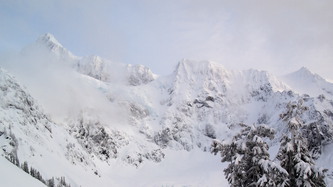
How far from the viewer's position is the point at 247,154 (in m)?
14.0

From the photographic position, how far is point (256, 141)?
1345cm

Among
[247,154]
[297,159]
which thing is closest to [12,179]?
[247,154]

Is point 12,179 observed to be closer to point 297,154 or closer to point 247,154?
point 247,154

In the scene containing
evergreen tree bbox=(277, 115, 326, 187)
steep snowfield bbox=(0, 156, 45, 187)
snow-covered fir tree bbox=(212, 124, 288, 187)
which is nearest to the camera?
steep snowfield bbox=(0, 156, 45, 187)

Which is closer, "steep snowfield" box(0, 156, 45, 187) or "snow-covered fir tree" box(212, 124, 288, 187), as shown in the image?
"steep snowfield" box(0, 156, 45, 187)

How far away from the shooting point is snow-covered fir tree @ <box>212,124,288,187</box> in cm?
1341

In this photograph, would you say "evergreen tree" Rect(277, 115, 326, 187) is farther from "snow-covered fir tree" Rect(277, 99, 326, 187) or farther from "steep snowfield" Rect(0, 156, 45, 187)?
"steep snowfield" Rect(0, 156, 45, 187)

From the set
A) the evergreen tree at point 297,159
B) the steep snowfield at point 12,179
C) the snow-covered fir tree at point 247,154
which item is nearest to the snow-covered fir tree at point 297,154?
the evergreen tree at point 297,159

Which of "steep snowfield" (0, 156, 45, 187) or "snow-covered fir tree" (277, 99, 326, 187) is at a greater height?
"snow-covered fir tree" (277, 99, 326, 187)

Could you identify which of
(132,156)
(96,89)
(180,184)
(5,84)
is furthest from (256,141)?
(96,89)

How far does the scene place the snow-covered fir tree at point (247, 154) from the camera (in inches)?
528

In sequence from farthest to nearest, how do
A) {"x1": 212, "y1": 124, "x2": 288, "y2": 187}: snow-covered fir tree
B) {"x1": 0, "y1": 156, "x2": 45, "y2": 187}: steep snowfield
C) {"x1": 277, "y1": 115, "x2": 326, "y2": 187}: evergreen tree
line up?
{"x1": 212, "y1": 124, "x2": 288, "y2": 187}: snow-covered fir tree → {"x1": 277, "y1": 115, "x2": 326, "y2": 187}: evergreen tree → {"x1": 0, "y1": 156, "x2": 45, "y2": 187}: steep snowfield

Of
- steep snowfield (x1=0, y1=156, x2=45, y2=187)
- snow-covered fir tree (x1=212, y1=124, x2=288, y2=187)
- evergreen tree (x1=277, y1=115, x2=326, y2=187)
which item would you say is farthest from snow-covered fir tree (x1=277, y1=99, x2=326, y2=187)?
steep snowfield (x1=0, y1=156, x2=45, y2=187)

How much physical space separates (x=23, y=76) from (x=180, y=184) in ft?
277
